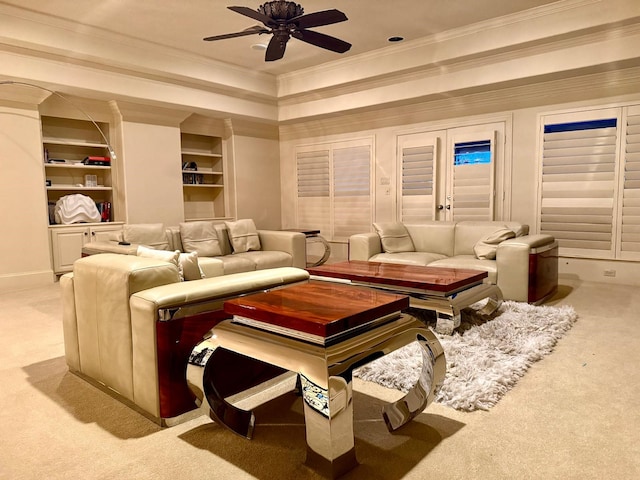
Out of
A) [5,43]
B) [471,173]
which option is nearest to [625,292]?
[471,173]

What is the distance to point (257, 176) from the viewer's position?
7555 mm

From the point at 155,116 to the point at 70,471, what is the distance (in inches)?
210

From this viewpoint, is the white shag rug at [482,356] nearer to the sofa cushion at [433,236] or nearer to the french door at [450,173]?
the sofa cushion at [433,236]

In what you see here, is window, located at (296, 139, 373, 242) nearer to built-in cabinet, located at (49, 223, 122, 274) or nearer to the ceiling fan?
the ceiling fan

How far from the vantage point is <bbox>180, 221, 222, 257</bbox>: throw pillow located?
4930 millimetres

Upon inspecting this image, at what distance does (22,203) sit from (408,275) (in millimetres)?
4589

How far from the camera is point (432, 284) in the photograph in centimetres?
307

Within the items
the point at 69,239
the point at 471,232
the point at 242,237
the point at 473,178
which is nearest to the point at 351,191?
the point at 473,178

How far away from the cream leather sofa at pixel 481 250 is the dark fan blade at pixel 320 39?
2.01 meters

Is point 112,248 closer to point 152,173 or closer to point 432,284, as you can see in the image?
point 432,284

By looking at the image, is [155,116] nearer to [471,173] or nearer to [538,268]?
[471,173]

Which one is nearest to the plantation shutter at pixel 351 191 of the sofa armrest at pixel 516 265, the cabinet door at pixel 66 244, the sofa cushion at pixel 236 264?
the sofa cushion at pixel 236 264

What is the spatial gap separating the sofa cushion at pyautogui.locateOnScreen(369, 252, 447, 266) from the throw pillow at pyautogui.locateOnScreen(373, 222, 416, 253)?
16 cm

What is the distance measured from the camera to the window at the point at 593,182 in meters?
4.78
